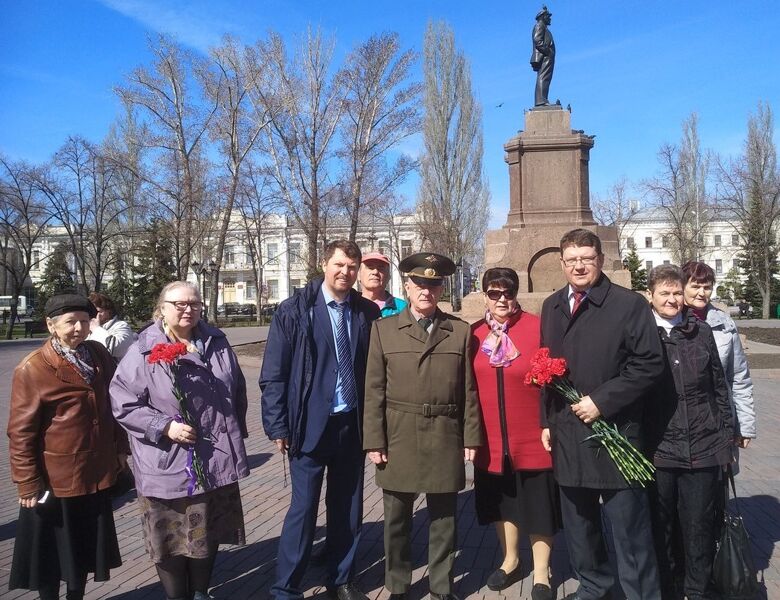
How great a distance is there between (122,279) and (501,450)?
42.2m

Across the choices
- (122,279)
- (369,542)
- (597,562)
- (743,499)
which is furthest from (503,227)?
(122,279)

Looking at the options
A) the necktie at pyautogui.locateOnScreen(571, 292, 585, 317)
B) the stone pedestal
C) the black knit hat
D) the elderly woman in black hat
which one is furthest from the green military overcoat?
the stone pedestal

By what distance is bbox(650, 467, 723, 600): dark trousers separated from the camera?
11.7ft

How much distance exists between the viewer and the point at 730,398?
3.74m

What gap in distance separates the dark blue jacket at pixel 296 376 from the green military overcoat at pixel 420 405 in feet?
0.80

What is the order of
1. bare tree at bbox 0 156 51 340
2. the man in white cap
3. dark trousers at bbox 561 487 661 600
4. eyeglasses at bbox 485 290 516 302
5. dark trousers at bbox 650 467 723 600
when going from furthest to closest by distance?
1. bare tree at bbox 0 156 51 340
2. the man in white cap
3. eyeglasses at bbox 485 290 516 302
4. dark trousers at bbox 650 467 723 600
5. dark trousers at bbox 561 487 661 600

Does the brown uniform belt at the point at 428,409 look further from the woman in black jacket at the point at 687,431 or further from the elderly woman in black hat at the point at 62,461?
the elderly woman in black hat at the point at 62,461

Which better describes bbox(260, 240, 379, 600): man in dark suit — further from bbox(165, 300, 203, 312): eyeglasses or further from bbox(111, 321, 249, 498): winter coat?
bbox(165, 300, 203, 312): eyeglasses

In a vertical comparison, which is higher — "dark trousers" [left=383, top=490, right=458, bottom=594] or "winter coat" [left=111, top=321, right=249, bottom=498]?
"winter coat" [left=111, top=321, right=249, bottom=498]

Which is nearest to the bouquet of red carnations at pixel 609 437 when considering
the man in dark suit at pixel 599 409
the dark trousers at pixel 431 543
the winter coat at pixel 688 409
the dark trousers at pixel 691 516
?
the man in dark suit at pixel 599 409

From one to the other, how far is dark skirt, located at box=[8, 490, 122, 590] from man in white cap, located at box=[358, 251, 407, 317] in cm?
215

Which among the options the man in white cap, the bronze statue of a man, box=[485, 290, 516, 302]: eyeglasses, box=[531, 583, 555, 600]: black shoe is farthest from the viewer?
the bronze statue of a man

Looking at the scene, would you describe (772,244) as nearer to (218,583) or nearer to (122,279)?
(122,279)

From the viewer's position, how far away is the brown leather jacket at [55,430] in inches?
135
